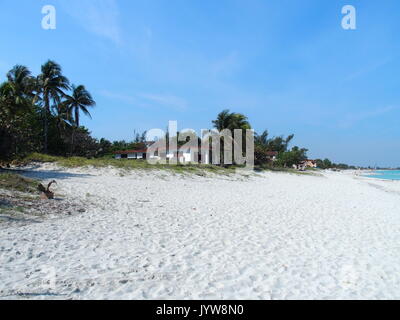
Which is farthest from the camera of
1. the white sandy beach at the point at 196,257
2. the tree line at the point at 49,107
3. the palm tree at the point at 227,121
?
the palm tree at the point at 227,121

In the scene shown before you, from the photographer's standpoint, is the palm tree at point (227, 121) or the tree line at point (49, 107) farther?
the palm tree at point (227, 121)

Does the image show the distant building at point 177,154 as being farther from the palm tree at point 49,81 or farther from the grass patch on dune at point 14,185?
the grass patch on dune at point 14,185

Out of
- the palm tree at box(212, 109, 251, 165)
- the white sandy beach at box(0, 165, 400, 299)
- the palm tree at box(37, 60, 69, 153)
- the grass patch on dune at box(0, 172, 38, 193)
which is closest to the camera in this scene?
the white sandy beach at box(0, 165, 400, 299)

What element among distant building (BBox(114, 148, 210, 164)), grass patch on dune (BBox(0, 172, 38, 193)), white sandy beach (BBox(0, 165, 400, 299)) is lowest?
white sandy beach (BBox(0, 165, 400, 299))

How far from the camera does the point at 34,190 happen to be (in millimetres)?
7605

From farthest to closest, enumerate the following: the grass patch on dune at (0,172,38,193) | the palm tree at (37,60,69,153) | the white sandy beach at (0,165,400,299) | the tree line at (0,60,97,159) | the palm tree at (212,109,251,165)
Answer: the palm tree at (212,109,251,165) < the palm tree at (37,60,69,153) < the tree line at (0,60,97,159) < the grass patch on dune at (0,172,38,193) < the white sandy beach at (0,165,400,299)

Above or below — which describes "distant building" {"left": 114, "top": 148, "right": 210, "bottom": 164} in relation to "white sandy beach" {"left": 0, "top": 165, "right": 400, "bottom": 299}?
above

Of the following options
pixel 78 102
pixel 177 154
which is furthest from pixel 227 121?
pixel 78 102

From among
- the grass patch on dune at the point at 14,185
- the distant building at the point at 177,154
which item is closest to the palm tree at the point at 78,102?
the distant building at the point at 177,154

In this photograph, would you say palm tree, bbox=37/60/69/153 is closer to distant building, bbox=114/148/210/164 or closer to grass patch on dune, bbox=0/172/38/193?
distant building, bbox=114/148/210/164

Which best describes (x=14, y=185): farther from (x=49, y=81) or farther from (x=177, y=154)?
(x=177, y=154)

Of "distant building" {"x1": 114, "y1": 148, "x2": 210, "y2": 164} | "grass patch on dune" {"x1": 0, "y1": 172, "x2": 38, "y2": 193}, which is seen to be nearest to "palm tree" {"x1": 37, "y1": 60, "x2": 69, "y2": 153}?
"distant building" {"x1": 114, "y1": 148, "x2": 210, "y2": 164}

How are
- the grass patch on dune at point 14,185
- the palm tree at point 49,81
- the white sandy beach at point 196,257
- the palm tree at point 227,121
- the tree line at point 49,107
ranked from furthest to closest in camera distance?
the palm tree at point 227,121, the palm tree at point 49,81, the tree line at point 49,107, the grass patch on dune at point 14,185, the white sandy beach at point 196,257
